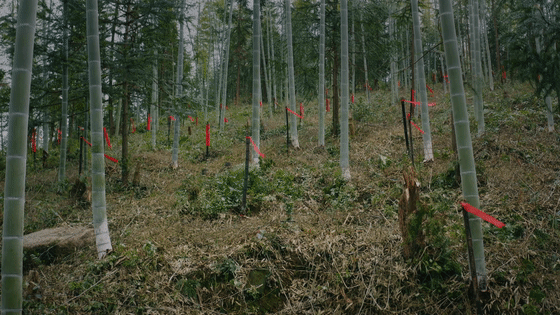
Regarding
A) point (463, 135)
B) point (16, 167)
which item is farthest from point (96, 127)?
point (463, 135)

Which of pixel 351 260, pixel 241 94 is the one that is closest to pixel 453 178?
pixel 351 260

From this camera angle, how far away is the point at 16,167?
2.39 m

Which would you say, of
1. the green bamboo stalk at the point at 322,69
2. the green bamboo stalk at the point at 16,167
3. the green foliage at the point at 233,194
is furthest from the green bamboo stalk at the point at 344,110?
the green bamboo stalk at the point at 16,167

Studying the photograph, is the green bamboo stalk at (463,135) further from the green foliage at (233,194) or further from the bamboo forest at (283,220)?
the green foliage at (233,194)

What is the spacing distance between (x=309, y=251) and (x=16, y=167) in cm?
278

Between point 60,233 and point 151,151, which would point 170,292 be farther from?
point 151,151

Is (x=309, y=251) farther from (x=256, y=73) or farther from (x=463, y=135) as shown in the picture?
(x=256, y=73)

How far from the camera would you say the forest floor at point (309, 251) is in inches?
121

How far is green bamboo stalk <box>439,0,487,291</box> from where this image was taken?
9.12ft

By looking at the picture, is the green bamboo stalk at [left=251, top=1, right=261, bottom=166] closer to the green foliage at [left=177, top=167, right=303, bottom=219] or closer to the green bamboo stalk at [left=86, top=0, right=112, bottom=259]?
the green foliage at [left=177, top=167, right=303, bottom=219]

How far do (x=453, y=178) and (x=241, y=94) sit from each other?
28.8m

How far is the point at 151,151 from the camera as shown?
11852 millimetres

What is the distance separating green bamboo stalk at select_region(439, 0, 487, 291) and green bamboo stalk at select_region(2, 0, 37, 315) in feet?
11.3

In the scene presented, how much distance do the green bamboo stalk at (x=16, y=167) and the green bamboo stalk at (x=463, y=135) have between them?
3.44 metres
